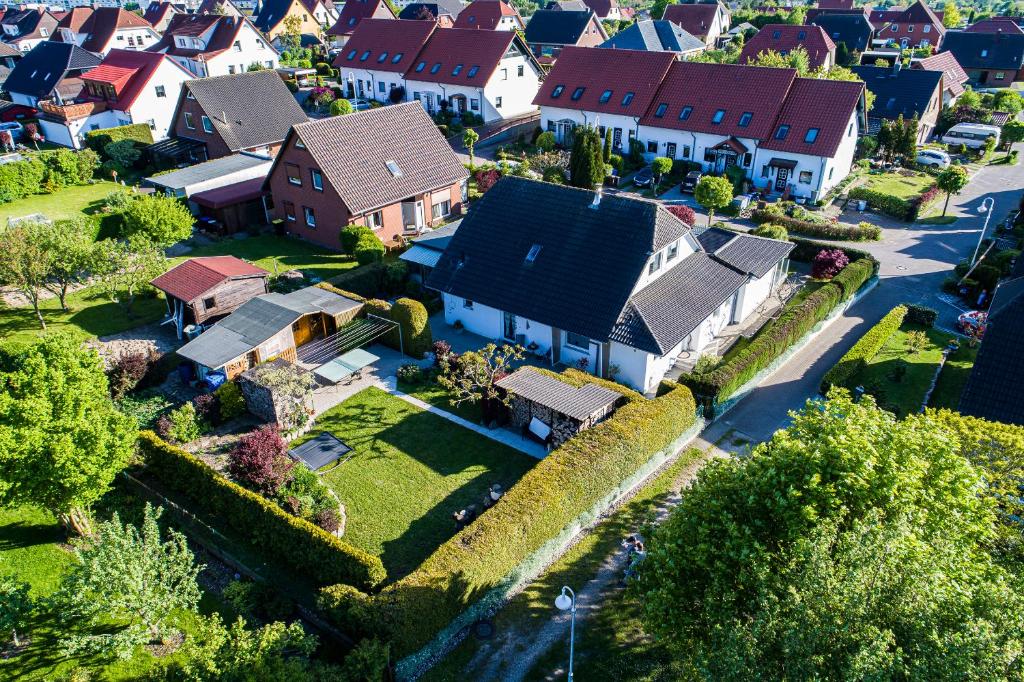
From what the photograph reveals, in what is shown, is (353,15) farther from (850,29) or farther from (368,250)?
(368,250)

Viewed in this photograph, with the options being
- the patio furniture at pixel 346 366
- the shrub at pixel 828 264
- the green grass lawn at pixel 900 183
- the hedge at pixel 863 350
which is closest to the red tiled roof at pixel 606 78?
the green grass lawn at pixel 900 183

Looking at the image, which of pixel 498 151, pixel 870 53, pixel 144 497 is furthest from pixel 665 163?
pixel 870 53

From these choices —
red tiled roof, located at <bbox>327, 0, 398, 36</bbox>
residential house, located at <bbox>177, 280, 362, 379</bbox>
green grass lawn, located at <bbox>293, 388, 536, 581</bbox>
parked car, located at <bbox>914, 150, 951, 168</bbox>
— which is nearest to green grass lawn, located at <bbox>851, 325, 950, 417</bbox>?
green grass lawn, located at <bbox>293, 388, 536, 581</bbox>

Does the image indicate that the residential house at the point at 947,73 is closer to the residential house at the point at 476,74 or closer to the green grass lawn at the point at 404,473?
the residential house at the point at 476,74

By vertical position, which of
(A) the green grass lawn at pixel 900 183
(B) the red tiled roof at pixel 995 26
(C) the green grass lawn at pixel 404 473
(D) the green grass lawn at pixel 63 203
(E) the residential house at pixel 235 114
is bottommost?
(C) the green grass lawn at pixel 404 473

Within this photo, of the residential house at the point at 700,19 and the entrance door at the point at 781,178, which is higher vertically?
the residential house at the point at 700,19

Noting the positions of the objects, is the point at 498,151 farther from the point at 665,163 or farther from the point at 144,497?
the point at 144,497

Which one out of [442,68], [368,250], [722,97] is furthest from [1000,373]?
[442,68]
